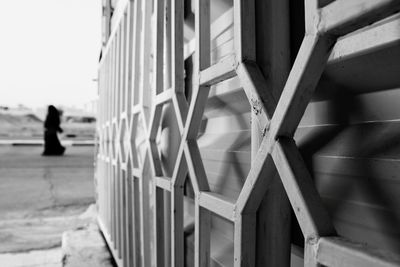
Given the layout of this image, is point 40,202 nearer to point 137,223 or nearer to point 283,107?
point 137,223

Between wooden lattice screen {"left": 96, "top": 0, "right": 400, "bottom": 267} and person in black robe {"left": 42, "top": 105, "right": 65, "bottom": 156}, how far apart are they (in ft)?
29.6

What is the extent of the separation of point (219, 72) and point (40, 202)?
16.1ft

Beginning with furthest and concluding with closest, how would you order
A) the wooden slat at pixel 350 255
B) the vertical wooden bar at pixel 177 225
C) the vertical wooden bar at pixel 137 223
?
the vertical wooden bar at pixel 137 223
the vertical wooden bar at pixel 177 225
the wooden slat at pixel 350 255

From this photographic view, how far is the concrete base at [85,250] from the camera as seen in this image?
8.13ft

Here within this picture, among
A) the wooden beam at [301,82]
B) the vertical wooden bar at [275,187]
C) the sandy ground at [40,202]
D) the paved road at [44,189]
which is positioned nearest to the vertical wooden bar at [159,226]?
the vertical wooden bar at [275,187]

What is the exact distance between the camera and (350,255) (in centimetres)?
45

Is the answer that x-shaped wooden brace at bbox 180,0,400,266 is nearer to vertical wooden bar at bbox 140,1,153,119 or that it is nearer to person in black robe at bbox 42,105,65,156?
vertical wooden bar at bbox 140,1,153,119

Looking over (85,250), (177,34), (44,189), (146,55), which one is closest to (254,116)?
(177,34)

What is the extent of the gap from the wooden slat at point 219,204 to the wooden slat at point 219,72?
0.90ft

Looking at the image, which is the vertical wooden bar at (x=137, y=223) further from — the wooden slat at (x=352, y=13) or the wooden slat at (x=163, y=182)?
the wooden slat at (x=352, y=13)

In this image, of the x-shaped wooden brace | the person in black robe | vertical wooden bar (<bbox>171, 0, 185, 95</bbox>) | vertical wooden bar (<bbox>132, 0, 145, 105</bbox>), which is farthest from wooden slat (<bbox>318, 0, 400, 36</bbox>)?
the person in black robe

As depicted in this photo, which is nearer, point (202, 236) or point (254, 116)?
point (254, 116)

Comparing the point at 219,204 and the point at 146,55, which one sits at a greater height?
the point at 146,55

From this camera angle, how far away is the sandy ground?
11.3ft
